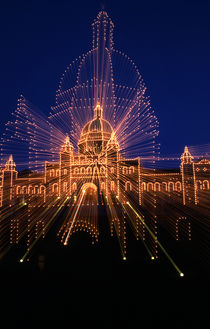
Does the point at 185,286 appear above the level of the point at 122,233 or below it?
below

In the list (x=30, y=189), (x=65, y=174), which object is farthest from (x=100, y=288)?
(x=30, y=189)

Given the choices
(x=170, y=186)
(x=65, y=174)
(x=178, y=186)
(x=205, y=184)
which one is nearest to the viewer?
(x=205, y=184)

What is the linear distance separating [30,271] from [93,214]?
5672 mm

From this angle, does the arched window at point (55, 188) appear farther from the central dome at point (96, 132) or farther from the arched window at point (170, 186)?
the arched window at point (170, 186)

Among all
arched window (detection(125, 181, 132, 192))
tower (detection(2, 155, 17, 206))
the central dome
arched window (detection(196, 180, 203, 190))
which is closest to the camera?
arched window (detection(196, 180, 203, 190))

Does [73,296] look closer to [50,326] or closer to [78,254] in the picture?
[50,326]

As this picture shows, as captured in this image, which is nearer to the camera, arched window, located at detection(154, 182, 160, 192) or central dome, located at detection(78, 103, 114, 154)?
arched window, located at detection(154, 182, 160, 192)

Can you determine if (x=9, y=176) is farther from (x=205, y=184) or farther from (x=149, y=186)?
(x=205, y=184)

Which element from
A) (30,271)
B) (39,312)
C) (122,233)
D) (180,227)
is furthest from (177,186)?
(39,312)

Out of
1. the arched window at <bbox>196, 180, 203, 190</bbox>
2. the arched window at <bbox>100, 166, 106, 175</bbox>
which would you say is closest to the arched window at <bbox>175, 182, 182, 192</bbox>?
the arched window at <bbox>196, 180, 203, 190</bbox>

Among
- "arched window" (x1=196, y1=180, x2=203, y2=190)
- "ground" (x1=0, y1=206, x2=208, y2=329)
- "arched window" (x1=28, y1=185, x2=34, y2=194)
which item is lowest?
"ground" (x1=0, y1=206, x2=208, y2=329)

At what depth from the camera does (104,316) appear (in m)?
5.95

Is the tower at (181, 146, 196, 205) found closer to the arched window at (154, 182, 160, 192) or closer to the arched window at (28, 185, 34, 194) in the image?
the arched window at (154, 182, 160, 192)

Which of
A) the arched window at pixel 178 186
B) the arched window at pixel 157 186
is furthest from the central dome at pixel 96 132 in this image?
the arched window at pixel 178 186
